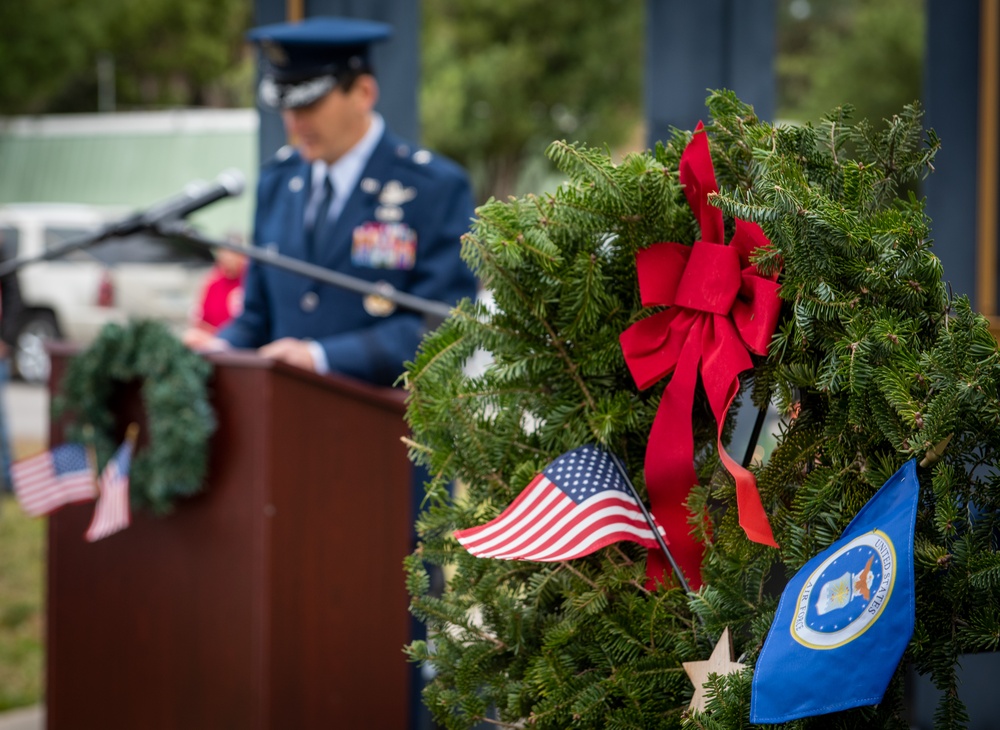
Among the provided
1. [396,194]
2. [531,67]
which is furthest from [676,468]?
[531,67]

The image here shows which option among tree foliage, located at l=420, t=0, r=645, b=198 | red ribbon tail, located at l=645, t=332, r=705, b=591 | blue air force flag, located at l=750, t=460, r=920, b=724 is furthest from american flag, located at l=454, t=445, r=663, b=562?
tree foliage, located at l=420, t=0, r=645, b=198

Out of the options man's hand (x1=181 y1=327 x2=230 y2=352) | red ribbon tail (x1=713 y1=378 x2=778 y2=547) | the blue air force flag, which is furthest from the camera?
man's hand (x1=181 y1=327 x2=230 y2=352)

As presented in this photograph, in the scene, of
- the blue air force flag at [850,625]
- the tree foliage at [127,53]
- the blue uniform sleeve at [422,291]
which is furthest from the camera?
the tree foliage at [127,53]

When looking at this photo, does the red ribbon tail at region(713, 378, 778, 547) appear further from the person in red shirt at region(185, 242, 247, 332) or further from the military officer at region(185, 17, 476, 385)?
the person in red shirt at region(185, 242, 247, 332)

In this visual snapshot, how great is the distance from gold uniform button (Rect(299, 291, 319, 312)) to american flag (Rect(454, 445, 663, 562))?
170 cm

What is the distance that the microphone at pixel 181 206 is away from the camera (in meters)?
2.33

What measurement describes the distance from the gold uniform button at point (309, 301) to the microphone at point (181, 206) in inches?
16.5

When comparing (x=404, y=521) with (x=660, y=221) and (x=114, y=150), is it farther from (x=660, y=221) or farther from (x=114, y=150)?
(x=114, y=150)

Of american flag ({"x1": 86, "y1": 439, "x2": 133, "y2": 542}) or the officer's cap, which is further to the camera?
the officer's cap

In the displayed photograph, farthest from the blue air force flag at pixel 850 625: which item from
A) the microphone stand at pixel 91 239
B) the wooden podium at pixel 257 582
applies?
the microphone stand at pixel 91 239

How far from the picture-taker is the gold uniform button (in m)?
2.81

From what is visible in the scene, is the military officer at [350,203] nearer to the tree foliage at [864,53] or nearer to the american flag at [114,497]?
the american flag at [114,497]

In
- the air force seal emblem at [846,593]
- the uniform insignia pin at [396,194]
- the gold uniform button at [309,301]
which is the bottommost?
the gold uniform button at [309,301]

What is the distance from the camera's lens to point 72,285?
12375mm
